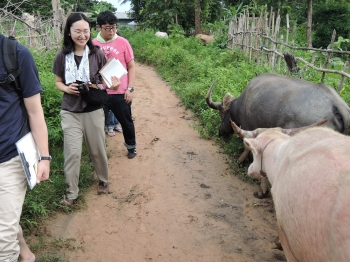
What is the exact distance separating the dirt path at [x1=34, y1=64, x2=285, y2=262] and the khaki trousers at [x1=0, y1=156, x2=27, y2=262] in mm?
1142

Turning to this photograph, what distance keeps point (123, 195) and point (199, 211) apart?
100cm

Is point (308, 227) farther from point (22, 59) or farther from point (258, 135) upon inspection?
point (22, 59)

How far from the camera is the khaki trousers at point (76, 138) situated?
140 inches

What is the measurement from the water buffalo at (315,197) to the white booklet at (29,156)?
5.33ft

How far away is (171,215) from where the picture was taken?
3799 mm

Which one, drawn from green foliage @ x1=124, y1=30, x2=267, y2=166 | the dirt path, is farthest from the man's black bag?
green foliage @ x1=124, y1=30, x2=267, y2=166

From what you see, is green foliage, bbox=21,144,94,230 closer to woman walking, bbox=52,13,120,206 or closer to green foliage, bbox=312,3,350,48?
woman walking, bbox=52,13,120,206

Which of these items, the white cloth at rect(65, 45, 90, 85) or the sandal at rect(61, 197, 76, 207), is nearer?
the white cloth at rect(65, 45, 90, 85)

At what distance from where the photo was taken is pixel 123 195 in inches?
165

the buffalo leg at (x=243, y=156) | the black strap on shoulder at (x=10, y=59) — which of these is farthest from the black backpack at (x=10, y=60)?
the buffalo leg at (x=243, y=156)

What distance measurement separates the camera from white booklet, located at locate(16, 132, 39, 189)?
81.6 inches

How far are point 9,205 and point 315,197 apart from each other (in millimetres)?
1816

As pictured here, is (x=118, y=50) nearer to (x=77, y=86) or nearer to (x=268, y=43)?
(x=77, y=86)

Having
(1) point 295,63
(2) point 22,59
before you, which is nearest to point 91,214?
(2) point 22,59
